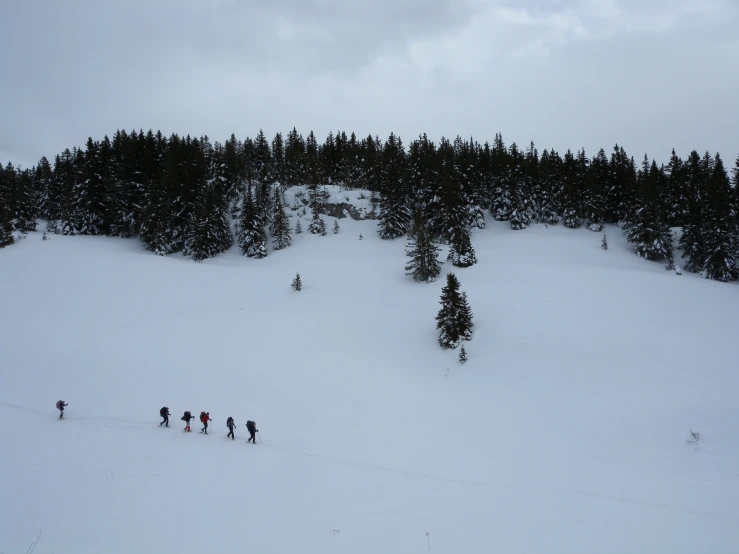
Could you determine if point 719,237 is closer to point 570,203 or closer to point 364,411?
point 570,203

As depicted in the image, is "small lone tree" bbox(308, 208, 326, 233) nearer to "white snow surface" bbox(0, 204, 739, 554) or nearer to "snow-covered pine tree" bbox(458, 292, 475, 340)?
"white snow surface" bbox(0, 204, 739, 554)

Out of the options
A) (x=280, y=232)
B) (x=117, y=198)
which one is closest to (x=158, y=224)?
(x=117, y=198)

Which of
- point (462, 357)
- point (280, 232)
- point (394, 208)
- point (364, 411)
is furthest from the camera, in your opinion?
point (394, 208)

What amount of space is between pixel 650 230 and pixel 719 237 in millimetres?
7481

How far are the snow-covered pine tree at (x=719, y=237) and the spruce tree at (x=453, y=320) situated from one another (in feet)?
112

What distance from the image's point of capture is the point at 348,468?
1363 centimetres

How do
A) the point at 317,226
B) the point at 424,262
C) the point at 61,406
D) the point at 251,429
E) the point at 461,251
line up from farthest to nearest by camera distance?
1. the point at 317,226
2. the point at 461,251
3. the point at 424,262
4. the point at 61,406
5. the point at 251,429

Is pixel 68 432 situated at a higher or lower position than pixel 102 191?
lower

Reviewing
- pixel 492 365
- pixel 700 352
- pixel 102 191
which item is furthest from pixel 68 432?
pixel 102 191

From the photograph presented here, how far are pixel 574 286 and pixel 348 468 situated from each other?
28882 mm

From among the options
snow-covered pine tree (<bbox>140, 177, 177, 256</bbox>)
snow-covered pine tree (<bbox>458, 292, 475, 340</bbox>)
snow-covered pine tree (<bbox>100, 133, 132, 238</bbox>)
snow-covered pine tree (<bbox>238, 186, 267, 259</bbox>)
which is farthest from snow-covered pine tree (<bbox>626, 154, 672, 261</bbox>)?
snow-covered pine tree (<bbox>100, 133, 132, 238</bbox>)

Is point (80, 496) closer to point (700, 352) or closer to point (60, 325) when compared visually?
point (60, 325)

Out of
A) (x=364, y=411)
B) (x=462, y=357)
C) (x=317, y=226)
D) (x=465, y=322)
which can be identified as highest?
(x=317, y=226)

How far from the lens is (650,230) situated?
4772cm
